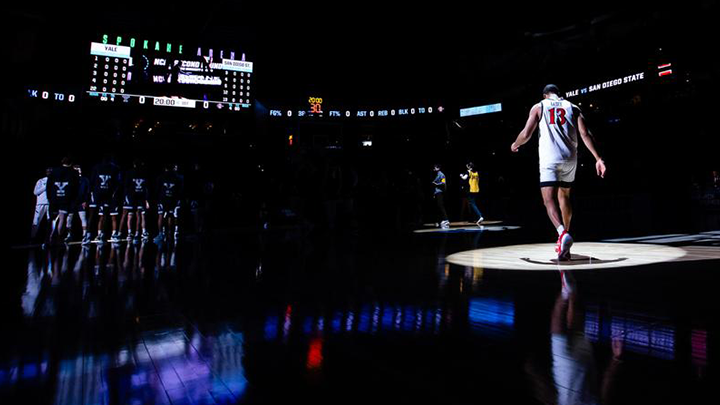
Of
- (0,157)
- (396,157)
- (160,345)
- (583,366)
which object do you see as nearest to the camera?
(583,366)

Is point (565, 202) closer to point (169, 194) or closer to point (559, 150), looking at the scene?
point (559, 150)

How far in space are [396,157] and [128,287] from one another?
18.6m

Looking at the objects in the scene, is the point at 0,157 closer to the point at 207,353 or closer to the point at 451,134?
the point at 207,353

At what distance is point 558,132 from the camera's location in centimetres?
358

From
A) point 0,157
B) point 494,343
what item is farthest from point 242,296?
point 0,157

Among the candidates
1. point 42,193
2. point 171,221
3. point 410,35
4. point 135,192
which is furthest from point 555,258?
point 410,35

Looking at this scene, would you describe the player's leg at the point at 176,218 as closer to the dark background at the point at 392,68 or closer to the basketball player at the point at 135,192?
the basketball player at the point at 135,192

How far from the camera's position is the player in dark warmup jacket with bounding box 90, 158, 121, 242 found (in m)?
7.04

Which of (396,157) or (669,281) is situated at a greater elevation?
(396,157)

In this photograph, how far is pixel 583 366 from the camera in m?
1.12

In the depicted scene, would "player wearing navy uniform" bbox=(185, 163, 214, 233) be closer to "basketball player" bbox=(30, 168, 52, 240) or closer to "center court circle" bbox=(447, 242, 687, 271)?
"basketball player" bbox=(30, 168, 52, 240)

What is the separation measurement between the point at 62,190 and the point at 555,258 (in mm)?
7553

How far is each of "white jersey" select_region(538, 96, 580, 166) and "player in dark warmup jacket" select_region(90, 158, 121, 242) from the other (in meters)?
7.28

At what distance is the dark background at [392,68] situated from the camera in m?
9.21
